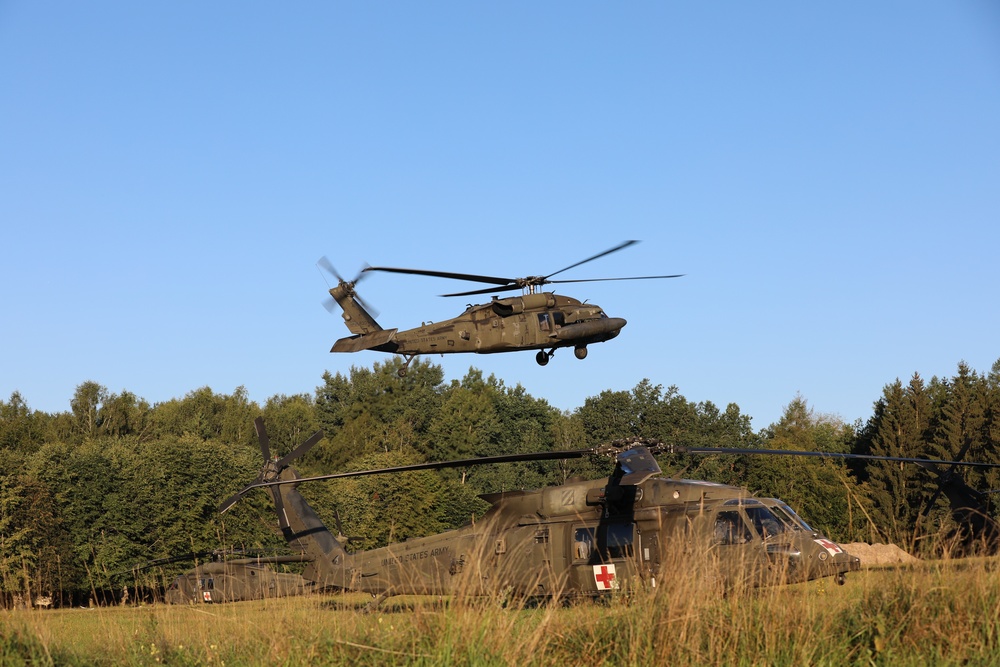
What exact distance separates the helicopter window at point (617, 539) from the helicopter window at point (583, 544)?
310mm

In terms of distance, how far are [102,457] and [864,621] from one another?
5643cm

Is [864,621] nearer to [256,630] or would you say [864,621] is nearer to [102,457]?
[256,630]

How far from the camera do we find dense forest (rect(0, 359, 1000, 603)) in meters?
49.3

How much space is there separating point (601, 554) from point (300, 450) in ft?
23.0

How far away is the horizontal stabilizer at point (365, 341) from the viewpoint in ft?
101

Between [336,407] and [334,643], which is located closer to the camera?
[334,643]

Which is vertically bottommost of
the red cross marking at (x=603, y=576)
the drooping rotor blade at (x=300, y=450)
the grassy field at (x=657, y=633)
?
the red cross marking at (x=603, y=576)

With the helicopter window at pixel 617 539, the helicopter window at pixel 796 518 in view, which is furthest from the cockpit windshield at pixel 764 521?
the helicopter window at pixel 617 539

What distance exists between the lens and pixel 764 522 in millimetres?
15398

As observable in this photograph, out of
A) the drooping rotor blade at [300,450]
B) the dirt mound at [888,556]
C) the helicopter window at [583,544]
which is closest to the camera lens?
the dirt mound at [888,556]

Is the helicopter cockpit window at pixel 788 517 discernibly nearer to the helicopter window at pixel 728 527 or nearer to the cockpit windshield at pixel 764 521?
the cockpit windshield at pixel 764 521

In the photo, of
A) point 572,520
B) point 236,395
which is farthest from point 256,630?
point 236,395

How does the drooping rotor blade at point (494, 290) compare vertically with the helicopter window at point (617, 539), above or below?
above

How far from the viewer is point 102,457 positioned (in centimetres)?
5784
